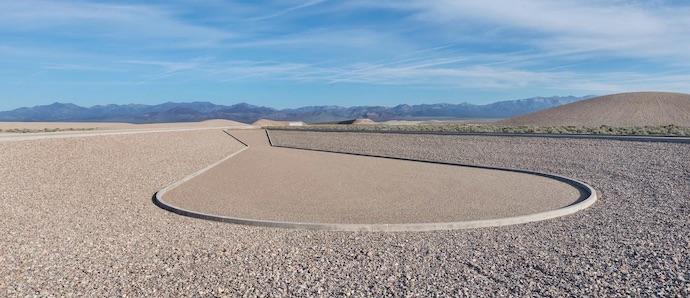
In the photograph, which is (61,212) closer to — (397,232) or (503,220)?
(397,232)

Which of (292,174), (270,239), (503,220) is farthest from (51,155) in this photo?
(503,220)

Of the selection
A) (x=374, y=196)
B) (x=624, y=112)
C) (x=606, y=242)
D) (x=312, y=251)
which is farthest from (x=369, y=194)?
(x=624, y=112)

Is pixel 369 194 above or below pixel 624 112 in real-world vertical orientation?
below

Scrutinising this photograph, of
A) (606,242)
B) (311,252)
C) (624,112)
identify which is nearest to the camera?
(311,252)

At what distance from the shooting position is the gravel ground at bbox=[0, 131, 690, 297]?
6281 mm

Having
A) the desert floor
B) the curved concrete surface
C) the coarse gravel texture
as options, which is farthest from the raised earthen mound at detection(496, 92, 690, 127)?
the curved concrete surface

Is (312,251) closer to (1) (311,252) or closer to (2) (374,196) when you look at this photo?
(1) (311,252)

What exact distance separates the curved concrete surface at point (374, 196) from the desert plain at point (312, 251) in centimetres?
38

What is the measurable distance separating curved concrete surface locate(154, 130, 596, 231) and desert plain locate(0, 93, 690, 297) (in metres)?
0.38

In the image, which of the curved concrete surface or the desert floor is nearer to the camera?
the curved concrete surface

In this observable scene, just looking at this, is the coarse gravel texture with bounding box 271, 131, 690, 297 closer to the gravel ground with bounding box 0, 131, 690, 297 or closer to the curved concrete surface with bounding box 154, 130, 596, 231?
the gravel ground with bounding box 0, 131, 690, 297

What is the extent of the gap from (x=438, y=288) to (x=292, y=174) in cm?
1187

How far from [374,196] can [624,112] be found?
221 feet

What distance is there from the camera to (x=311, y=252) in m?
7.69
